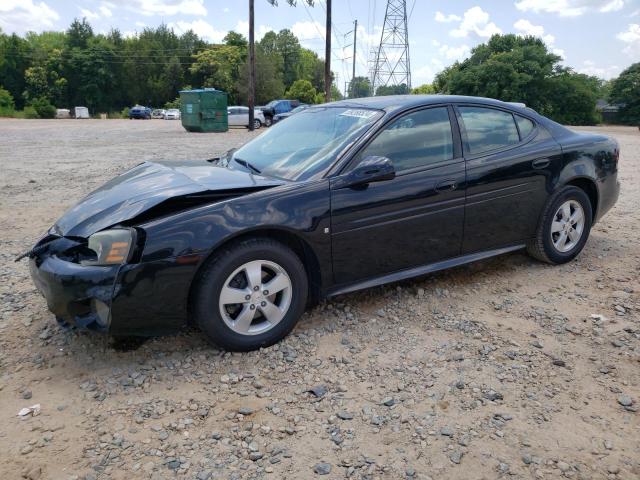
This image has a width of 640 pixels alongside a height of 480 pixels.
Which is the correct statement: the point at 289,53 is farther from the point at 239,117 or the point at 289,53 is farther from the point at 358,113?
the point at 358,113

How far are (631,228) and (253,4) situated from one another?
2344 cm

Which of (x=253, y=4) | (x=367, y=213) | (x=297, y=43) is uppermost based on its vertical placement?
(x=297, y=43)

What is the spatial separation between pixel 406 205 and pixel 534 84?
40.5 metres

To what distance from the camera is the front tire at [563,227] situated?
463 cm

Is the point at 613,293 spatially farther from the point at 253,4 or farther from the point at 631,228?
the point at 253,4

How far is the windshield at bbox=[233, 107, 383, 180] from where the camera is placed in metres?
3.69

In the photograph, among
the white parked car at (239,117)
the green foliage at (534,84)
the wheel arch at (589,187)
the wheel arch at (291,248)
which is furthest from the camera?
the green foliage at (534,84)

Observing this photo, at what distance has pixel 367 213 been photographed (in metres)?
3.60

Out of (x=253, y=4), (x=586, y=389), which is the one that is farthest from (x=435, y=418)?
(x=253, y=4)

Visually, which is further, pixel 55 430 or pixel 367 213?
pixel 367 213

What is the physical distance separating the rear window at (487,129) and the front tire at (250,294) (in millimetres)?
1813

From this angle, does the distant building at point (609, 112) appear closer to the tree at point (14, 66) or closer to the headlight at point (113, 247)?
the headlight at point (113, 247)

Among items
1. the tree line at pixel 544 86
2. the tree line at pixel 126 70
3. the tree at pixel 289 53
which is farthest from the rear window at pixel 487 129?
the tree at pixel 289 53

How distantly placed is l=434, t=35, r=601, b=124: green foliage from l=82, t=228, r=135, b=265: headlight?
38257mm
